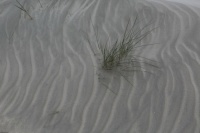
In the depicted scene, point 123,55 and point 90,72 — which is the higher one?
point 123,55

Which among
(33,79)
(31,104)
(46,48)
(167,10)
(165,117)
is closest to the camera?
(165,117)

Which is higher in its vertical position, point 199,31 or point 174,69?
point 199,31

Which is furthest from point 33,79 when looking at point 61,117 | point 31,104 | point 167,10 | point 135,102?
point 167,10

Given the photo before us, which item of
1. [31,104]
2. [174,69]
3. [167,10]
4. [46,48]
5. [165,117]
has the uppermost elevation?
[167,10]

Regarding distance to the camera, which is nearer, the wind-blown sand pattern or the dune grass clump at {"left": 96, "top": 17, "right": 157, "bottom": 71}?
the wind-blown sand pattern

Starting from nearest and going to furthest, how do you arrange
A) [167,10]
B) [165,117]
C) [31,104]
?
[165,117], [31,104], [167,10]

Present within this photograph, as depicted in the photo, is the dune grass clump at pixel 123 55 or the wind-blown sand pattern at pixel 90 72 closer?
the wind-blown sand pattern at pixel 90 72

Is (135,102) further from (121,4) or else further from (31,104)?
Answer: (121,4)

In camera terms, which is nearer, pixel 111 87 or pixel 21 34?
pixel 111 87
